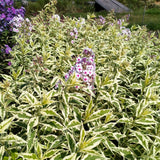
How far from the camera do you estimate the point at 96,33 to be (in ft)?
11.1

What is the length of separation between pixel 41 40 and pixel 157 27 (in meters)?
7.54

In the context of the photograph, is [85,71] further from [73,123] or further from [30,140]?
[30,140]

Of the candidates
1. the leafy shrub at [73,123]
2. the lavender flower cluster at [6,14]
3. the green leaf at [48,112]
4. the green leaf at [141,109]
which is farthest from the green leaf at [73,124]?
the lavender flower cluster at [6,14]

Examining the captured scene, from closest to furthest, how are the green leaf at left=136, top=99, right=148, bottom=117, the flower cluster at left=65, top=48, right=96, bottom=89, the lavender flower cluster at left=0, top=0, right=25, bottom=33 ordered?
the green leaf at left=136, top=99, right=148, bottom=117
the flower cluster at left=65, top=48, right=96, bottom=89
the lavender flower cluster at left=0, top=0, right=25, bottom=33

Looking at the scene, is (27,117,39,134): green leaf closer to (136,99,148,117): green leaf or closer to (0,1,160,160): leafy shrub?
(0,1,160,160): leafy shrub

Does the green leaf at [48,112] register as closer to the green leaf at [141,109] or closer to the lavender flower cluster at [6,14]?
the green leaf at [141,109]

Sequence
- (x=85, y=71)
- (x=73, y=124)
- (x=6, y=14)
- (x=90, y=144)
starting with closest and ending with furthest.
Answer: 1. (x=90, y=144)
2. (x=73, y=124)
3. (x=85, y=71)
4. (x=6, y=14)

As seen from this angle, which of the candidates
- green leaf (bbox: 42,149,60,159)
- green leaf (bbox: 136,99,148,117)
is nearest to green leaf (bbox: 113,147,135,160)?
green leaf (bbox: 136,99,148,117)

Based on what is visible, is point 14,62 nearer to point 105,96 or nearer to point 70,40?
point 70,40

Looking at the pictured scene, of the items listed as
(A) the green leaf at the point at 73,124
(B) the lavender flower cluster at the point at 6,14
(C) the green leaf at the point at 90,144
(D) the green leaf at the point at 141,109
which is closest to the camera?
(C) the green leaf at the point at 90,144

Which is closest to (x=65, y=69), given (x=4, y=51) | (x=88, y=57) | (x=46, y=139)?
(x=88, y=57)

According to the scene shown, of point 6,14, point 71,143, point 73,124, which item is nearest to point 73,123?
point 73,124

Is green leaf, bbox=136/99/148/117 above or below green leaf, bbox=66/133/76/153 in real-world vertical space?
above

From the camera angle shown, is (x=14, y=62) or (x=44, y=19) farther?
(x=44, y=19)
